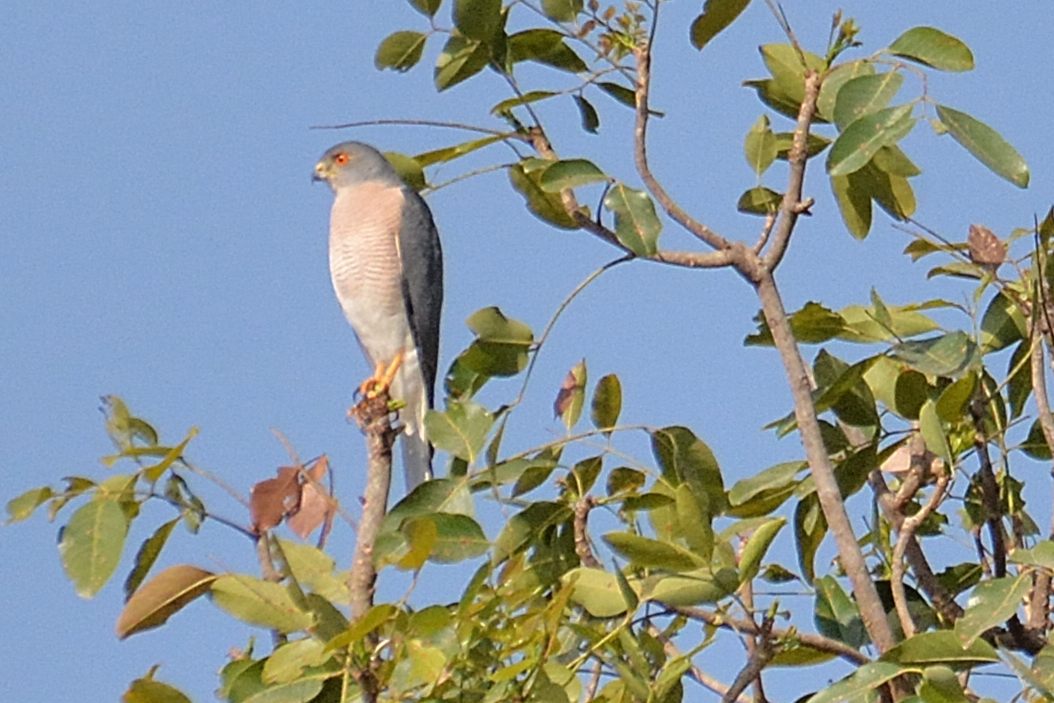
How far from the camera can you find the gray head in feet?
22.1

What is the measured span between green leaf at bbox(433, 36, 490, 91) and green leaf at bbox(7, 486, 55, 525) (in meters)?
1.09

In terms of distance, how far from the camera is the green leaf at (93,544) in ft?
7.62

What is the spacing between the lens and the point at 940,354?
2.84 meters

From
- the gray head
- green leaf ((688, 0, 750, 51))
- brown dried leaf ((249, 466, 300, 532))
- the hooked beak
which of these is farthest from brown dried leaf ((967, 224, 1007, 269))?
the hooked beak

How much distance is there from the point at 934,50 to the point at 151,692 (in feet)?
4.77

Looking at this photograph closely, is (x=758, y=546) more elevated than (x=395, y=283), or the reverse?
(x=395, y=283)

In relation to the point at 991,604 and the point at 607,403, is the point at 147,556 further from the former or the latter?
the point at 991,604

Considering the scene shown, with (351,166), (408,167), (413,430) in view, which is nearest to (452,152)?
(408,167)

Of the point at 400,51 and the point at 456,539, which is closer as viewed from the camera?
the point at 456,539

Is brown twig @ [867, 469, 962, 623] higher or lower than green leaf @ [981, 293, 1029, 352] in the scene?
lower

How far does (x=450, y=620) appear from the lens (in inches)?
81.4

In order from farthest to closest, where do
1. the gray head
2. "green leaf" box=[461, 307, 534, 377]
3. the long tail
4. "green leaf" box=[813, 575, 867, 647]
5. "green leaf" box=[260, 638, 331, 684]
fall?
the gray head
the long tail
"green leaf" box=[461, 307, 534, 377]
"green leaf" box=[813, 575, 867, 647]
"green leaf" box=[260, 638, 331, 684]

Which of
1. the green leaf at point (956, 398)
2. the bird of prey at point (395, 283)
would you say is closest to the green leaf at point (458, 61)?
the green leaf at point (956, 398)

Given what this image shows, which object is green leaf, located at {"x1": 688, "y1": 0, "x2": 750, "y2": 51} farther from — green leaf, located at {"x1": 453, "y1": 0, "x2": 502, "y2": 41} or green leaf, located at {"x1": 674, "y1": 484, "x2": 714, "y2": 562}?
green leaf, located at {"x1": 674, "y1": 484, "x2": 714, "y2": 562}
